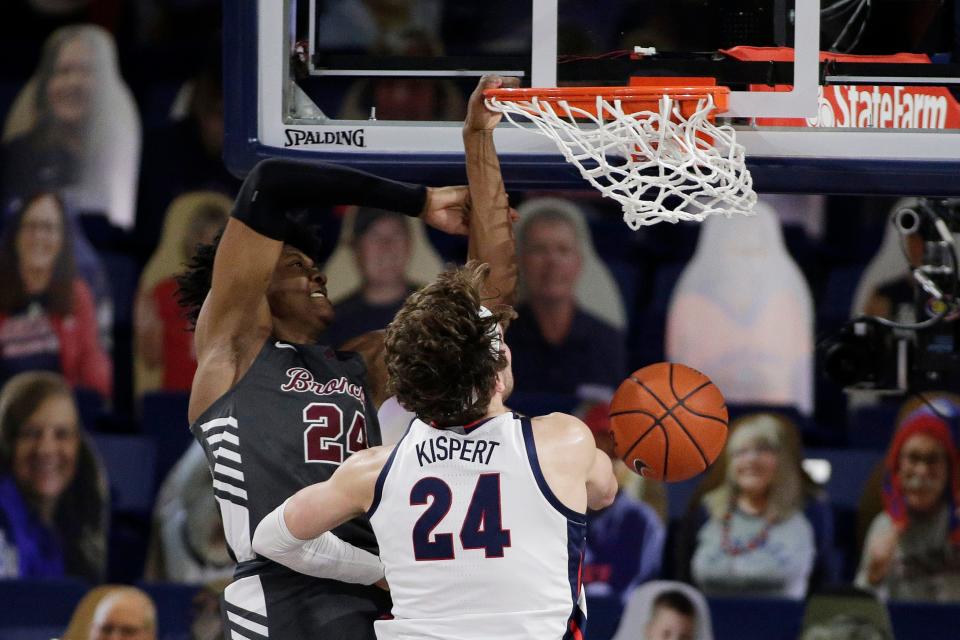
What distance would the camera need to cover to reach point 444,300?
8.86 ft

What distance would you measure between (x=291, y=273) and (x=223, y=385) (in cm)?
34

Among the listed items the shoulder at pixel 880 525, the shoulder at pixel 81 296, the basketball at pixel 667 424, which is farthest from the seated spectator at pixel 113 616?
the shoulder at pixel 880 525

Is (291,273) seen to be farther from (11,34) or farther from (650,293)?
(11,34)

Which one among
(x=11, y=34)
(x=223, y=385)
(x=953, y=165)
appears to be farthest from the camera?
(x=11, y=34)

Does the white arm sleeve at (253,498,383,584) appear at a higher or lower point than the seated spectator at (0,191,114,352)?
lower

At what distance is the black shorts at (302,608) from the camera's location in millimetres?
3094

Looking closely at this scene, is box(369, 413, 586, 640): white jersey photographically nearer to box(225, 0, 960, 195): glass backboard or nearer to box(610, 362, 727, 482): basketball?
box(610, 362, 727, 482): basketball

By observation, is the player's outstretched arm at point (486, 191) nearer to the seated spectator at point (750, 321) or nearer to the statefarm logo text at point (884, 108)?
the statefarm logo text at point (884, 108)

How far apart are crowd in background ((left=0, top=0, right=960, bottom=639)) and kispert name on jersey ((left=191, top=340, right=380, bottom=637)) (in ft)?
8.07

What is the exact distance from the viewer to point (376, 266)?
6.34 meters

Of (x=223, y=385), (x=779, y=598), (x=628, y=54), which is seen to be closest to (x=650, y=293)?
(x=779, y=598)

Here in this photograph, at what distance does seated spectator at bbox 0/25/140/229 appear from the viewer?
22.1 feet

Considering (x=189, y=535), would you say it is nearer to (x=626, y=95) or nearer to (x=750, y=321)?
(x=750, y=321)

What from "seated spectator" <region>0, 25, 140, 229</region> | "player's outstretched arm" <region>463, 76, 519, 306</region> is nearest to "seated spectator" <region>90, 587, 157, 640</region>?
"seated spectator" <region>0, 25, 140, 229</region>
